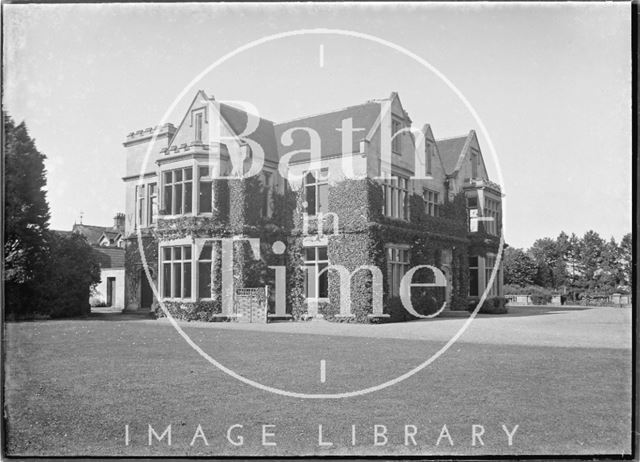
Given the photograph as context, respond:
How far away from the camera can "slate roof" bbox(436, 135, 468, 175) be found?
79.4ft

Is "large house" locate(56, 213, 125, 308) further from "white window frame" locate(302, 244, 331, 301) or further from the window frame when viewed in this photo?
the window frame

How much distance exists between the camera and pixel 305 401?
817 cm

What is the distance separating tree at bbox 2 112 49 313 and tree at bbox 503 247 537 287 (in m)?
15.4

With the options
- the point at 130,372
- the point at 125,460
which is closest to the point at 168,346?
the point at 130,372

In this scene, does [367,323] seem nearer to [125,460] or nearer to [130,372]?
[130,372]

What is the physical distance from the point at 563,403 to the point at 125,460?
6264 mm

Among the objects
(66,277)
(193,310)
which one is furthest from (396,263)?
(66,277)

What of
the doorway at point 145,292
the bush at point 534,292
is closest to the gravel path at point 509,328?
the bush at point 534,292

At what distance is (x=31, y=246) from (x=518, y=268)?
18003 millimetres

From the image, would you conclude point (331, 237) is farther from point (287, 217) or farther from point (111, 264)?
point (111, 264)

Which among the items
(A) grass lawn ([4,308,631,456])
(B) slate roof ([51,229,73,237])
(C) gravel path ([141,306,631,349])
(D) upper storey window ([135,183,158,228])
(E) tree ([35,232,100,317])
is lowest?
(A) grass lawn ([4,308,631,456])

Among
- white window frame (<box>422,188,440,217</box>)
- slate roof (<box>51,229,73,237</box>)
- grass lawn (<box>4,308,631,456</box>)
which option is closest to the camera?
grass lawn (<box>4,308,631,456</box>)

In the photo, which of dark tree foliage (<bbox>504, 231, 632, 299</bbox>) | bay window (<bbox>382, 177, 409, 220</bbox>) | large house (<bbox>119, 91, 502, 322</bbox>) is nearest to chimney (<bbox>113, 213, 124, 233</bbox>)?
large house (<bbox>119, 91, 502, 322</bbox>)

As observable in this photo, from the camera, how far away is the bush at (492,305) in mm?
22078
